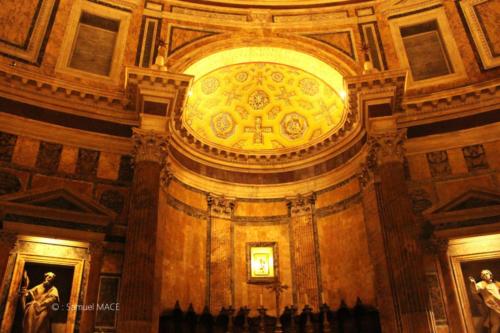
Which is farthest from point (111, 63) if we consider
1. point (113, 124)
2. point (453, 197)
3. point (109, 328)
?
point (453, 197)

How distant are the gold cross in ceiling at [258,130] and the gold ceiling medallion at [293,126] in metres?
0.60

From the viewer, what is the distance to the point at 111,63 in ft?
52.1

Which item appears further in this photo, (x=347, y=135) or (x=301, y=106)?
(x=301, y=106)

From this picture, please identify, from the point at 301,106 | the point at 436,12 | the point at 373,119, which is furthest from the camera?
the point at 301,106

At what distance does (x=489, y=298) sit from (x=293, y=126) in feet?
32.5

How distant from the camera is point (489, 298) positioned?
11.5 metres

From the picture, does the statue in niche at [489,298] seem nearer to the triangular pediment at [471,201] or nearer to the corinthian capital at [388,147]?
the triangular pediment at [471,201]

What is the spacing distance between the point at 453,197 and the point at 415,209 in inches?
44.1

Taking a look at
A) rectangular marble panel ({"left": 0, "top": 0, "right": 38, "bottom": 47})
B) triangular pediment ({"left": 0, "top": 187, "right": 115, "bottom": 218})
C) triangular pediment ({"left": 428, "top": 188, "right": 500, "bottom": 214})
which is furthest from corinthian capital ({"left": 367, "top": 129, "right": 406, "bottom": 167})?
rectangular marble panel ({"left": 0, "top": 0, "right": 38, "bottom": 47})

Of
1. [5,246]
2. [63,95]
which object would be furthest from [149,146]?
[5,246]

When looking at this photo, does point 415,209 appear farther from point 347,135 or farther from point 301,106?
point 301,106

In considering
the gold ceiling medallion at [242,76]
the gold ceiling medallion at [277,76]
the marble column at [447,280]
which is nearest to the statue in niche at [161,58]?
the gold ceiling medallion at [242,76]

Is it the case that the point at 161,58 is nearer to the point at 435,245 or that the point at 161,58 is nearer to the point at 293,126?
the point at 293,126

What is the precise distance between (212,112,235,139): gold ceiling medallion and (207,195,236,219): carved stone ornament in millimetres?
2969
